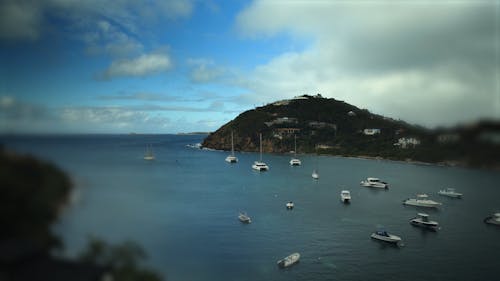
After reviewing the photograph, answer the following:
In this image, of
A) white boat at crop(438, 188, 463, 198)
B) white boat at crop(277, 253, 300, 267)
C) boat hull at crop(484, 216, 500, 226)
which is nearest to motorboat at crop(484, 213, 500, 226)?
boat hull at crop(484, 216, 500, 226)

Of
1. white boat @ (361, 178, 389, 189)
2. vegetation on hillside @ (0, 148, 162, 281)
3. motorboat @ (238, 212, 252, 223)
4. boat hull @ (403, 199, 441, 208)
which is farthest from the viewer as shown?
white boat @ (361, 178, 389, 189)

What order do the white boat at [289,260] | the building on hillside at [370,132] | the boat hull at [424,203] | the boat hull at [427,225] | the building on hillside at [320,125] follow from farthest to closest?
the building on hillside at [320,125]
the building on hillside at [370,132]
the boat hull at [424,203]
the boat hull at [427,225]
the white boat at [289,260]

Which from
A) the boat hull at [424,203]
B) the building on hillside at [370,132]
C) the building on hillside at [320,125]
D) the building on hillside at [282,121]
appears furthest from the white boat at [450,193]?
the building on hillside at [282,121]

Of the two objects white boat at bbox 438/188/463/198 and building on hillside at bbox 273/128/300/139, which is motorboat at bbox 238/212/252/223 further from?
building on hillside at bbox 273/128/300/139

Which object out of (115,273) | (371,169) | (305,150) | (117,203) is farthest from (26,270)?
(305,150)

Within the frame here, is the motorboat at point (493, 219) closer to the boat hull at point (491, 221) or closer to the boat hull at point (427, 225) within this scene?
the boat hull at point (491, 221)

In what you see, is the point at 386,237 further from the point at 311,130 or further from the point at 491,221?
the point at 311,130

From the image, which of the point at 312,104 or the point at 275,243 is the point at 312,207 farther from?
the point at 312,104
